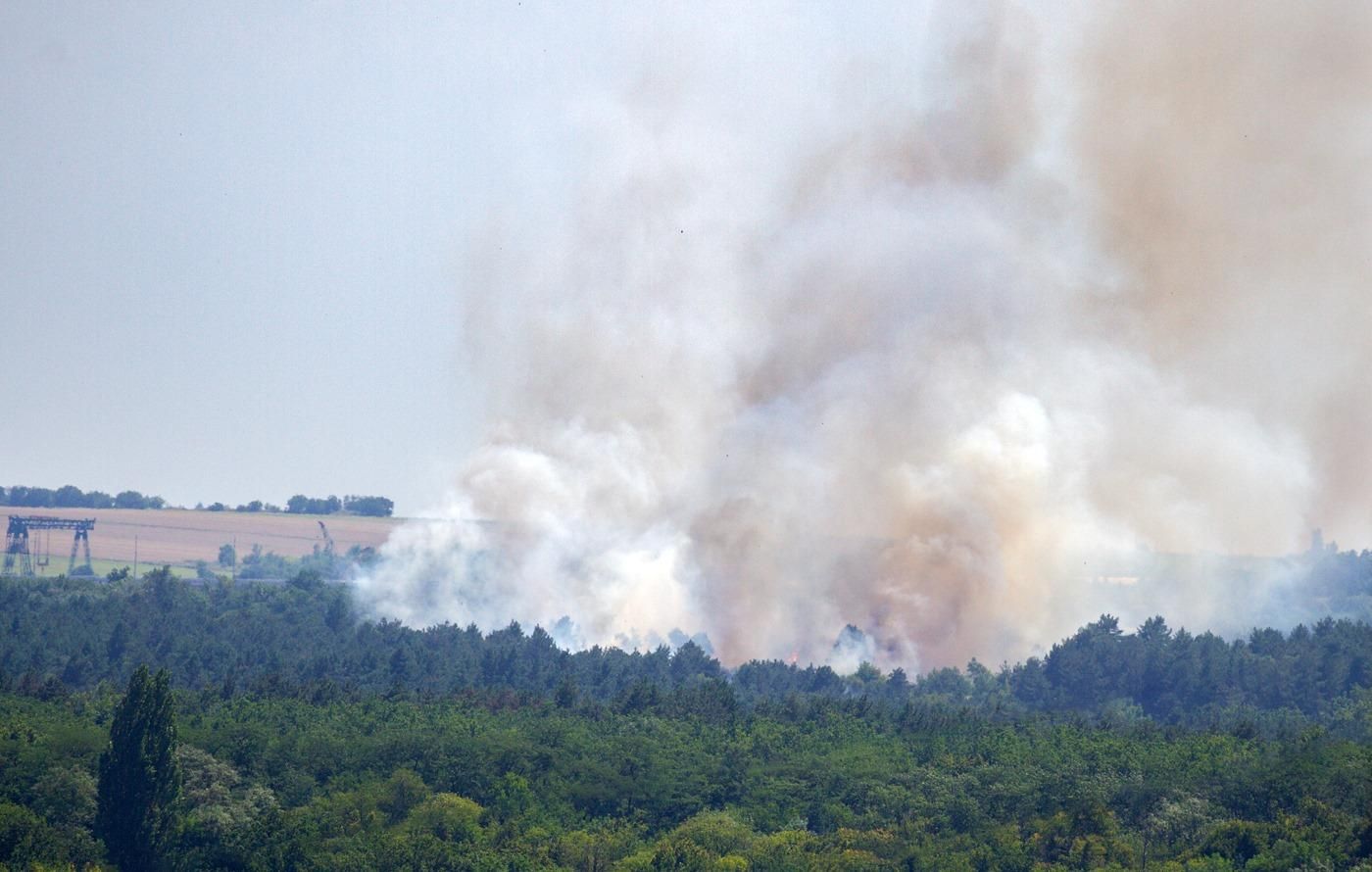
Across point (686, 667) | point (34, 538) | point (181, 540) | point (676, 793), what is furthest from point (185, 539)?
point (676, 793)

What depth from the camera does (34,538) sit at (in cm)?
18125

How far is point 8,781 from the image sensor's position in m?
75.3

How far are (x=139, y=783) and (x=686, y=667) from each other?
166 feet

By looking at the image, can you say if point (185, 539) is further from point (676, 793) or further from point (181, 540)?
point (676, 793)

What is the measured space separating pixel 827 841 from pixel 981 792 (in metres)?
7.84

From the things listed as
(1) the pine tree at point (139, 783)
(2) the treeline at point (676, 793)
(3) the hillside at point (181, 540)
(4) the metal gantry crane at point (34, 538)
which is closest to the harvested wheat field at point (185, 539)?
(3) the hillside at point (181, 540)

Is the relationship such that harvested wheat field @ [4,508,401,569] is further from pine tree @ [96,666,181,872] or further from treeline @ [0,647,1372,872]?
pine tree @ [96,666,181,872]

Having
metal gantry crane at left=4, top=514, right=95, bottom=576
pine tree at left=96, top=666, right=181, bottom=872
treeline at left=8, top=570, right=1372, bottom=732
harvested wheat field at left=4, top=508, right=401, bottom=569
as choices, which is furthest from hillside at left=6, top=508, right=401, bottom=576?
pine tree at left=96, top=666, right=181, bottom=872

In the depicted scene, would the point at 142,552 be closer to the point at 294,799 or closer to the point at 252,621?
the point at 252,621

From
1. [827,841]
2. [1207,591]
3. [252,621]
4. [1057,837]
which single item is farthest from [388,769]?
[1207,591]

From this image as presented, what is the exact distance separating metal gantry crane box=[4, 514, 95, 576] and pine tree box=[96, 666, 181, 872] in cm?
10135

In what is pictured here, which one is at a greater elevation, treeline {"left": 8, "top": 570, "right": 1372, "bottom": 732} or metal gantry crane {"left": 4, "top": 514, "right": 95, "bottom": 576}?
metal gantry crane {"left": 4, "top": 514, "right": 95, "bottom": 576}

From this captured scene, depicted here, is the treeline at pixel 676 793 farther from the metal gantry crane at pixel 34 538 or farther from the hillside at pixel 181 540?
the hillside at pixel 181 540

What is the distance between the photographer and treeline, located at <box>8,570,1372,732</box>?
114 metres
